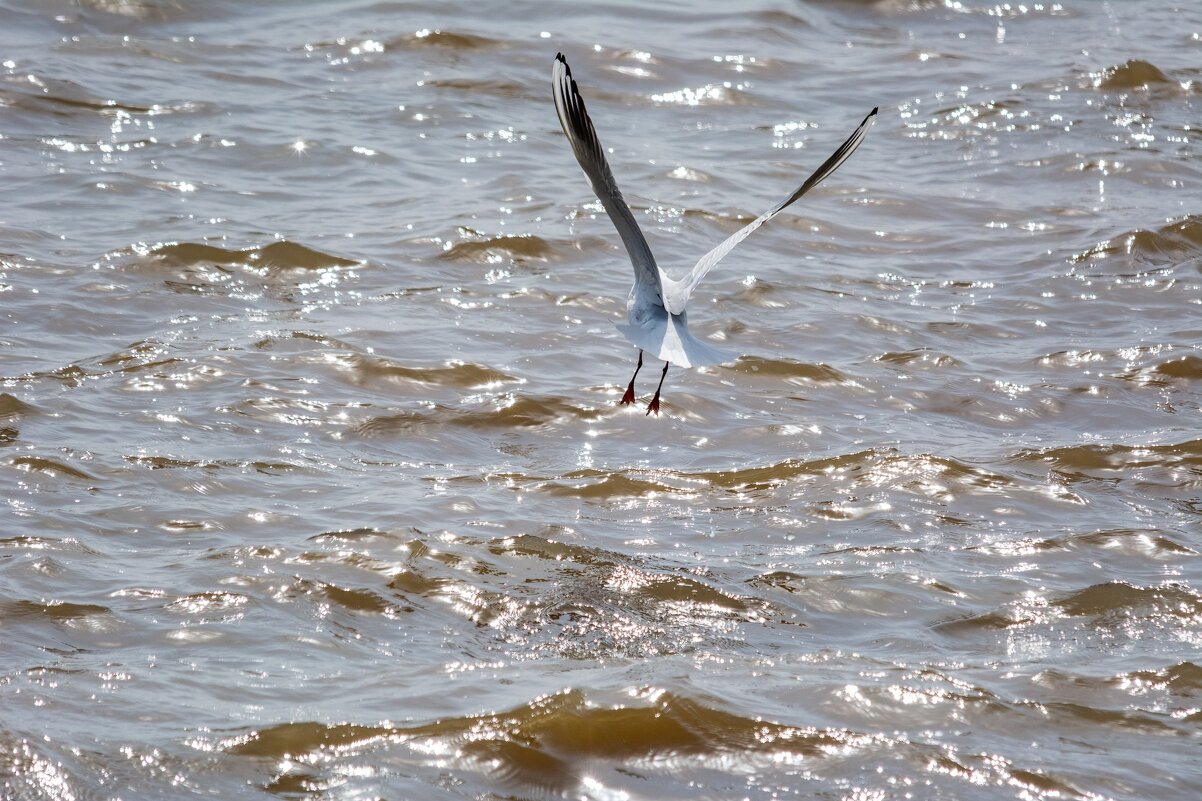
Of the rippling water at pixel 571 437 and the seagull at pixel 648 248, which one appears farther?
the seagull at pixel 648 248

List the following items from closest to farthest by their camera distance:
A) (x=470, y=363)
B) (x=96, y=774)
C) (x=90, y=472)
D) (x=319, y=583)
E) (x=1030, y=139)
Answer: (x=96, y=774) < (x=319, y=583) < (x=90, y=472) < (x=470, y=363) < (x=1030, y=139)

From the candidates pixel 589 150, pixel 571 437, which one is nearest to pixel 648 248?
pixel 589 150

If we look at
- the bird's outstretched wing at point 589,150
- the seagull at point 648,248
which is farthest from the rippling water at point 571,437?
the bird's outstretched wing at point 589,150

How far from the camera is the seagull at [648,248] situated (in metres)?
4.50

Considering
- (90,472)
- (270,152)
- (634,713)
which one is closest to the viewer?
(634,713)

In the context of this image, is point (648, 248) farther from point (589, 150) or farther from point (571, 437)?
point (571, 437)

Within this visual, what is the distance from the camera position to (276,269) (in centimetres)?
752

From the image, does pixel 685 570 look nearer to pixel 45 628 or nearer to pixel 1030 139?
pixel 45 628

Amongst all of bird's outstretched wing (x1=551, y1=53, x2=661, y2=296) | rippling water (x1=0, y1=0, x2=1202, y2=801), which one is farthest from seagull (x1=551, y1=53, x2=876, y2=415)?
rippling water (x1=0, y1=0, x2=1202, y2=801)

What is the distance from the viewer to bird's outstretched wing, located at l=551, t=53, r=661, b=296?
443cm

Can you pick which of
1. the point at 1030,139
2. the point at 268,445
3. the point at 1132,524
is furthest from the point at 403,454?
the point at 1030,139

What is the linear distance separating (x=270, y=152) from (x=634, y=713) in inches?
261

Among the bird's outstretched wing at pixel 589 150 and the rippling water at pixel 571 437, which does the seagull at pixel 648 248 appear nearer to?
the bird's outstretched wing at pixel 589 150

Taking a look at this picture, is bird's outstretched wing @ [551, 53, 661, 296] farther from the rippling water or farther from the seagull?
the rippling water
